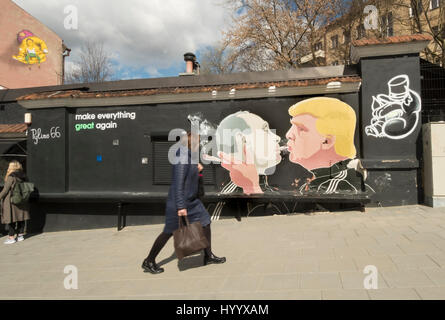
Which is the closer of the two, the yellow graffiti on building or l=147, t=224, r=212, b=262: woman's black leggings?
l=147, t=224, r=212, b=262: woman's black leggings

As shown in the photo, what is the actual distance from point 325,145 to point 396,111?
1.74 metres

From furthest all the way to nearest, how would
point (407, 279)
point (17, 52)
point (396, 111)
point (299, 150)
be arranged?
point (17, 52) → point (299, 150) → point (396, 111) → point (407, 279)

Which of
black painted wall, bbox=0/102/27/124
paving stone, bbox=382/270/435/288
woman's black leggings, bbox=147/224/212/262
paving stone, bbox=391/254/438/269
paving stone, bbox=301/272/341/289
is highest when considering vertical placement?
black painted wall, bbox=0/102/27/124

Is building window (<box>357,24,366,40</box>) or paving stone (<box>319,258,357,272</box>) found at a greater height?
building window (<box>357,24,366,40</box>)

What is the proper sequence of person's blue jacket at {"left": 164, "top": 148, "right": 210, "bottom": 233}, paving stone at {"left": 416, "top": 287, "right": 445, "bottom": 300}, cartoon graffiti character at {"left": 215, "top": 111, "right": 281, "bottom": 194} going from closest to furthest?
paving stone at {"left": 416, "top": 287, "right": 445, "bottom": 300} < person's blue jacket at {"left": 164, "top": 148, "right": 210, "bottom": 233} < cartoon graffiti character at {"left": 215, "top": 111, "right": 281, "bottom": 194}

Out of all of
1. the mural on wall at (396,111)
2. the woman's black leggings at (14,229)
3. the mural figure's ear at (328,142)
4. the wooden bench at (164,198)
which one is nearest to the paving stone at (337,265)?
the wooden bench at (164,198)

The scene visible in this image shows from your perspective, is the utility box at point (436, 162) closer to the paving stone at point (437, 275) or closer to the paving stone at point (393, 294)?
the paving stone at point (437, 275)

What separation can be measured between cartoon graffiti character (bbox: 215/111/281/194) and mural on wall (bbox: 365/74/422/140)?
7.41ft

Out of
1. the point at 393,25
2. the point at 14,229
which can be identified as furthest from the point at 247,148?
the point at 393,25

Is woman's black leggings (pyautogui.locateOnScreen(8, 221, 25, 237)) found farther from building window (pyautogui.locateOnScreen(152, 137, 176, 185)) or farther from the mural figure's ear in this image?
the mural figure's ear

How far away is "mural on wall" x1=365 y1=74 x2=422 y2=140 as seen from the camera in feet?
21.2

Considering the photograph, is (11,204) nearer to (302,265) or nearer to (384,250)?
(302,265)

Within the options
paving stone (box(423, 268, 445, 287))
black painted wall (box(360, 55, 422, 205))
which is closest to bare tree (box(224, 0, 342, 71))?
black painted wall (box(360, 55, 422, 205))

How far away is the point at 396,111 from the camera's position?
6488 millimetres
